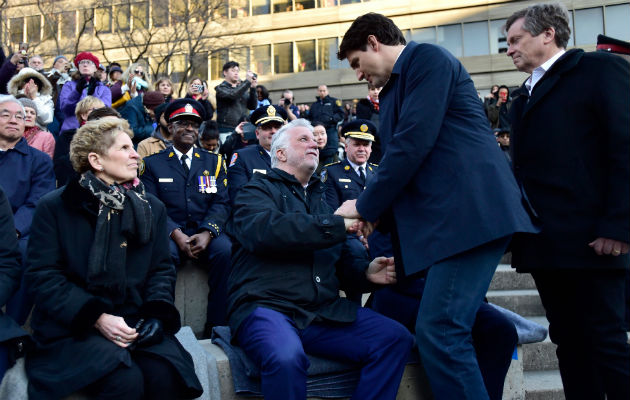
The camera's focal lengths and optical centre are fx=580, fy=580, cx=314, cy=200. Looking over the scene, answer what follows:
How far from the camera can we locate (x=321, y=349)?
322 cm

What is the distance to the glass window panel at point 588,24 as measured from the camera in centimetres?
2509

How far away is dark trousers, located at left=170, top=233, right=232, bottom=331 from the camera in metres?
4.64

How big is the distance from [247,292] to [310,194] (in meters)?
0.81

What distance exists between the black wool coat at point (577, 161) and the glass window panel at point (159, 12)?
22075 mm

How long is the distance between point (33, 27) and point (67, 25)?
5911 millimetres

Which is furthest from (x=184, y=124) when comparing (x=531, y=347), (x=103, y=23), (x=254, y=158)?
(x=103, y=23)

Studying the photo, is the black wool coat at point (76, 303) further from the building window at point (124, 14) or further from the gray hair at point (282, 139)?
the building window at point (124, 14)

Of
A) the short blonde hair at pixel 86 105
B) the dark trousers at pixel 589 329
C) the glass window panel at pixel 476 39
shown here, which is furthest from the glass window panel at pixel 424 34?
the dark trousers at pixel 589 329

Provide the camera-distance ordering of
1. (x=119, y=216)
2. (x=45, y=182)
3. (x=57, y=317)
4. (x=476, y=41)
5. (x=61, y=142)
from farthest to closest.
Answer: (x=476, y=41) → (x=61, y=142) → (x=45, y=182) → (x=119, y=216) → (x=57, y=317)

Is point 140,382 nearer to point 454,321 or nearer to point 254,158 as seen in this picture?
point 454,321

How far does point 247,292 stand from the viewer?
10.7 feet

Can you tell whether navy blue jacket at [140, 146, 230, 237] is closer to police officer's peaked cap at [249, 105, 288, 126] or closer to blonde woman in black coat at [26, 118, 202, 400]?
police officer's peaked cap at [249, 105, 288, 126]

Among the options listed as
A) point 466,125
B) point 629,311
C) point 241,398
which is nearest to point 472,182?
point 466,125

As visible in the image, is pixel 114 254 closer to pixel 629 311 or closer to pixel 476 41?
pixel 629 311
